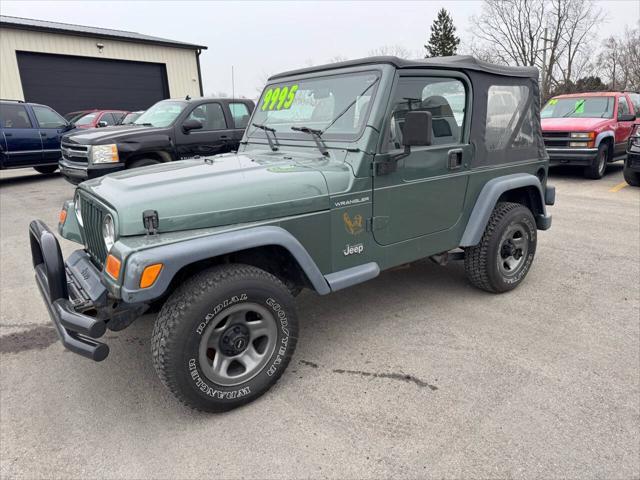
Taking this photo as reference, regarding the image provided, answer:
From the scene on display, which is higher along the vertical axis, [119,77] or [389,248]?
[119,77]

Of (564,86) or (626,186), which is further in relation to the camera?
(564,86)

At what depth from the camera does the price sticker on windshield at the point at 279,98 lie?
146 inches

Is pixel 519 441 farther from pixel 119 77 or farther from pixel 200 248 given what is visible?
pixel 119 77

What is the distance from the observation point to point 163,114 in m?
8.12

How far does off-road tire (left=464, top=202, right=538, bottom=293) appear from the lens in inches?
154

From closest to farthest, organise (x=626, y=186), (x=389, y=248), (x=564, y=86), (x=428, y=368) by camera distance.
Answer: (x=428, y=368)
(x=389, y=248)
(x=626, y=186)
(x=564, y=86)

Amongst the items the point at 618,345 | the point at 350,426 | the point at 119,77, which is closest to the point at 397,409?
the point at 350,426

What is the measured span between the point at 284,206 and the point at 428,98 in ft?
4.75

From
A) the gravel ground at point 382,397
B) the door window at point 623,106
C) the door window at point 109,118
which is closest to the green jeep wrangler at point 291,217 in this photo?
the gravel ground at point 382,397

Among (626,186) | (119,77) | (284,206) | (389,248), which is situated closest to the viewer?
(284,206)

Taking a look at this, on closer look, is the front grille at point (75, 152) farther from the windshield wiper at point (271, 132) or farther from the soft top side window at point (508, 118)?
the soft top side window at point (508, 118)

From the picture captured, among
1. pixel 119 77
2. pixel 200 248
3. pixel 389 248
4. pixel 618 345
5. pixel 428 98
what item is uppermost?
pixel 119 77

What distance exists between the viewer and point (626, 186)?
934 centimetres

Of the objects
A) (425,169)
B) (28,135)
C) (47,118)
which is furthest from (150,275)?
(47,118)
